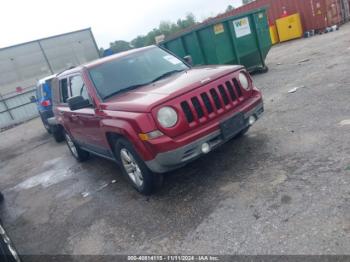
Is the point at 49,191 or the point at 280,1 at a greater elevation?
the point at 280,1

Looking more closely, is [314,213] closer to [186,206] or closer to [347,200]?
[347,200]

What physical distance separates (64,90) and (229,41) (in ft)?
19.4

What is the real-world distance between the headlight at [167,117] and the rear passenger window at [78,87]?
5.40 feet

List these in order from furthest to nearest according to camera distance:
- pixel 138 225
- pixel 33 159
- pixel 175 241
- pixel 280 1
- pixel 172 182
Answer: pixel 280 1 < pixel 33 159 < pixel 172 182 < pixel 138 225 < pixel 175 241

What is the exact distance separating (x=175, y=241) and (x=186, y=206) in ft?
2.08

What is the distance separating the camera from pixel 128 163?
4422 mm

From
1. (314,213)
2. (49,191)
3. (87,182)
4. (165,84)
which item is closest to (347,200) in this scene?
(314,213)

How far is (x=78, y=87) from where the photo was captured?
5.26 metres

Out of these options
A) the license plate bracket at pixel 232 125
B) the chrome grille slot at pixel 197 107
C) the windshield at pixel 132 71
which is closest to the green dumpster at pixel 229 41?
the windshield at pixel 132 71

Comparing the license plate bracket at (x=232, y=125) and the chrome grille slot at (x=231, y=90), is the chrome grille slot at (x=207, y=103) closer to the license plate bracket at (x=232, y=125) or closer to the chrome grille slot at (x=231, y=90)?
the license plate bracket at (x=232, y=125)

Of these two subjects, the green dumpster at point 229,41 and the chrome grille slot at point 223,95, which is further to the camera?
the green dumpster at point 229,41

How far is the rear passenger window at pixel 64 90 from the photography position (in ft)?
19.5

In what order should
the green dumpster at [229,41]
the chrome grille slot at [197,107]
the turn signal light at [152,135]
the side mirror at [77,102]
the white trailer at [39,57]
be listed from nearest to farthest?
1. the turn signal light at [152,135]
2. the chrome grille slot at [197,107]
3. the side mirror at [77,102]
4. the green dumpster at [229,41]
5. the white trailer at [39,57]

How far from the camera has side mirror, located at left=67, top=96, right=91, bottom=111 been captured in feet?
15.0
